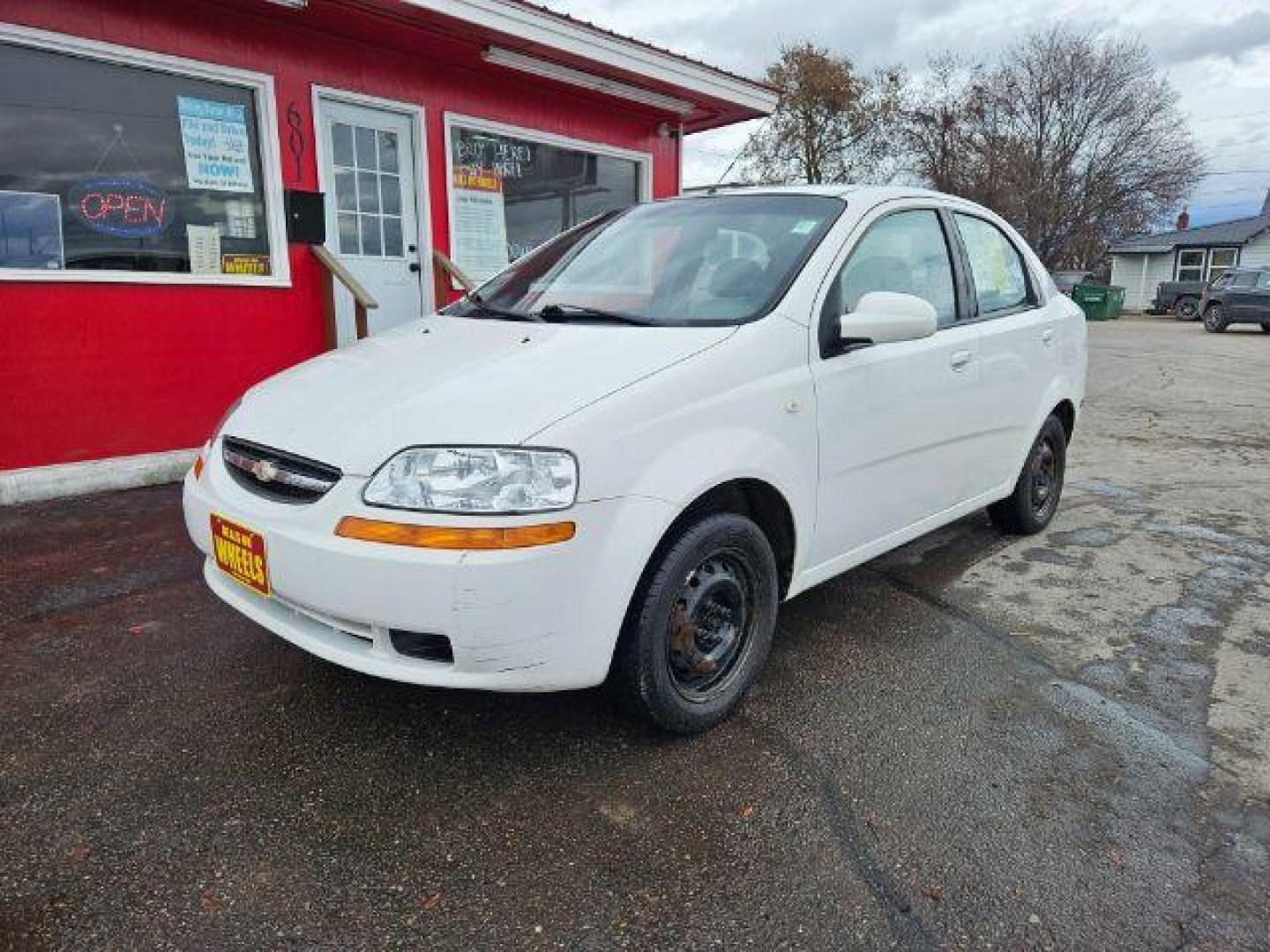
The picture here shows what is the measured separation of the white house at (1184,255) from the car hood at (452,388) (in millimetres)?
42624

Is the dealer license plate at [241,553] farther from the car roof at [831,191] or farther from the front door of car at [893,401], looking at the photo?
the car roof at [831,191]

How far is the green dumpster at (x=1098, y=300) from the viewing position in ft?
105


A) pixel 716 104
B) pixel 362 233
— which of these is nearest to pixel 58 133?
pixel 362 233

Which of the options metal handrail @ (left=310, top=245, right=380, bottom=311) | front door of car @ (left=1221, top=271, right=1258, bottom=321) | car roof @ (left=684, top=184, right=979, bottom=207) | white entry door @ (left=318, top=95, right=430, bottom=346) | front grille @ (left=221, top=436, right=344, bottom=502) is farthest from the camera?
front door of car @ (left=1221, top=271, right=1258, bottom=321)

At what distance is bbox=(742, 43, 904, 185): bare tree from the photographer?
1275 inches

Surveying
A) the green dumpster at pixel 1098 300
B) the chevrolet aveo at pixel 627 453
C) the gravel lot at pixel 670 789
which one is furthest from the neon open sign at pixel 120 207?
the green dumpster at pixel 1098 300

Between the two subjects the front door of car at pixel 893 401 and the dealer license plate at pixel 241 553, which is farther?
the front door of car at pixel 893 401

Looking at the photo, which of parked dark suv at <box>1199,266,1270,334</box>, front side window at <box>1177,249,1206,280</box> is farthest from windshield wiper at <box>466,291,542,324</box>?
front side window at <box>1177,249,1206,280</box>

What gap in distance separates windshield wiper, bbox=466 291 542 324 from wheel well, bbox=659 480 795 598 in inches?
35.2

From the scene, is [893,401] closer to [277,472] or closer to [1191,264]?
[277,472]

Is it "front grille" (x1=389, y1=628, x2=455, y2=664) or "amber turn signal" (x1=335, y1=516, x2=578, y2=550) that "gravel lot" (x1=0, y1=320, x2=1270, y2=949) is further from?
"amber turn signal" (x1=335, y1=516, x2=578, y2=550)

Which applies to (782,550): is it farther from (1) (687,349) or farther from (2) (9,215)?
(2) (9,215)

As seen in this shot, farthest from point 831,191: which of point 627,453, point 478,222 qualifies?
point 478,222

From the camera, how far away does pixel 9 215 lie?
4777mm
